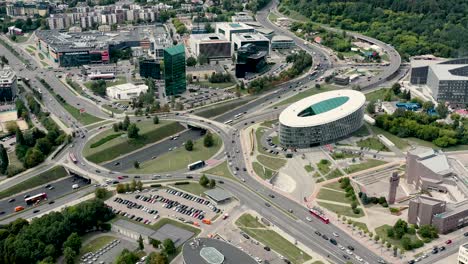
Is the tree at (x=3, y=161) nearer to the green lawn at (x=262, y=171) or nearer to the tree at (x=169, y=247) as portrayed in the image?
the tree at (x=169, y=247)

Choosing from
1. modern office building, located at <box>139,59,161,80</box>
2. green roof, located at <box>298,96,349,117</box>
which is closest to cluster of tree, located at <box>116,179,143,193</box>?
green roof, located at <box>298,96,349,117</box>

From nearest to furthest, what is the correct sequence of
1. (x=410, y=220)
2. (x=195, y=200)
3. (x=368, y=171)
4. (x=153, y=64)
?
1. (x=410, y=220)
2. (x=195, y=200)
3. (x=368, y=171)
4. (x=153, y=64)

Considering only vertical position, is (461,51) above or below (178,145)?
above

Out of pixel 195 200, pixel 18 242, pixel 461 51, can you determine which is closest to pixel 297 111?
pixel 195 200

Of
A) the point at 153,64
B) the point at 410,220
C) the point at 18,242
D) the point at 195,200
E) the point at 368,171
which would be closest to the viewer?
the point at 18,242

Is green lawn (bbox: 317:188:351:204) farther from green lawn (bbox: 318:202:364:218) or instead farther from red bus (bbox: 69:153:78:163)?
red bus (bbox: 69:153:78:163)

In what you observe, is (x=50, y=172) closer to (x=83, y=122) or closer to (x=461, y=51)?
(x=83, y=122)

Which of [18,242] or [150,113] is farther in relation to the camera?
[150,113]
